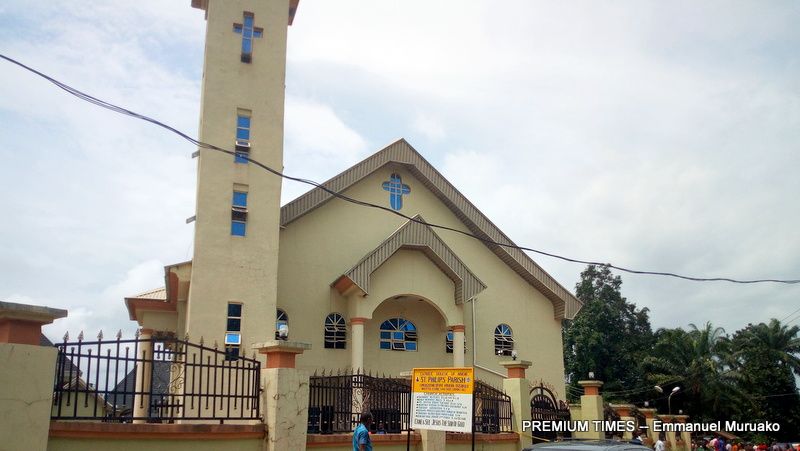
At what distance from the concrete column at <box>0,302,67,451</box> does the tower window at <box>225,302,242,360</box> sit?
8.79 m

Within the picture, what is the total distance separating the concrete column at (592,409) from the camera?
59.4 ft

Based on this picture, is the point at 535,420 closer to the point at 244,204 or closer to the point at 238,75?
the point at 244,204

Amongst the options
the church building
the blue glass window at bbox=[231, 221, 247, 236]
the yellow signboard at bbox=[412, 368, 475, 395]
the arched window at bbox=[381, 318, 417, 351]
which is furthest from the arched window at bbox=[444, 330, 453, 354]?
the yellow signboard at bbox=[412, 368, 475, 395]

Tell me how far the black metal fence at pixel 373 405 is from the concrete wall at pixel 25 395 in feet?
13.5

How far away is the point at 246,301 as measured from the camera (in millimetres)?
17516

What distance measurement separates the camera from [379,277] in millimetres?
20766

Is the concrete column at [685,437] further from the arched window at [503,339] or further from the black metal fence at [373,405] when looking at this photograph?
the black metal fence at [373,405]

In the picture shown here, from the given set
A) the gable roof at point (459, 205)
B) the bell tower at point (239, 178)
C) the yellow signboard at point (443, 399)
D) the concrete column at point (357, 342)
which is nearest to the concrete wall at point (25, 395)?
the yellow signboard at point (443, 399)

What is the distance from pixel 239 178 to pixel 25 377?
10.6 meters

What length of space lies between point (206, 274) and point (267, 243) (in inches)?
69.4

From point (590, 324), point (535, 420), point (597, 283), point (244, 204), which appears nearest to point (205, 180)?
point (244, 204)

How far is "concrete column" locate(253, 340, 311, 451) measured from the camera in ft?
34.4

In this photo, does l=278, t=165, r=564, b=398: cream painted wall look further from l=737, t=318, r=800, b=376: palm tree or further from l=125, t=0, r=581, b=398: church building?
l=737, t=318, r=800, b=376: palm tree

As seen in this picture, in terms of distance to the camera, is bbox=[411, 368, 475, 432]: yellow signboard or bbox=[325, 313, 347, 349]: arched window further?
bbox=[325, 313, 347, 349]: arched window
